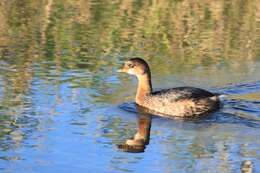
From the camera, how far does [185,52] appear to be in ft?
47.9

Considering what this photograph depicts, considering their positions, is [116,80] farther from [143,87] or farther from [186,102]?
[186,102]

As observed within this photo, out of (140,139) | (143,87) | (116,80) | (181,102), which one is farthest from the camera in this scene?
(116,80)

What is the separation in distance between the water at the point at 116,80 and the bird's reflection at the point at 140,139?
0.07m

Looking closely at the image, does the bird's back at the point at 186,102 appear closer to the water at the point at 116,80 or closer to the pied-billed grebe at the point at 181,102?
the pied-billed grebe at the point at 181,102

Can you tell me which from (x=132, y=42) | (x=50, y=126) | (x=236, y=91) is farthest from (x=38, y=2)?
(x=50, y=126)

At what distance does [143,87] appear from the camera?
39.4 ft

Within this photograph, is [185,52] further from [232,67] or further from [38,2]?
[38,2]

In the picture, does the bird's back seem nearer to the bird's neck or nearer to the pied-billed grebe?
the pied-billed grebe

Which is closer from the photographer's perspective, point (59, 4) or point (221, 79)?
point (221, 79)

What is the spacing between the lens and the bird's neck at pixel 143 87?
11867 millimetres

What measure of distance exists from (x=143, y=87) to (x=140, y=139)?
90.1 inches

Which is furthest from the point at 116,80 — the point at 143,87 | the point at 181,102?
the point at 181,102

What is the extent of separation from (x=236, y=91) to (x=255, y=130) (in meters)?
2.18

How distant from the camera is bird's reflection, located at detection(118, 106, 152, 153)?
946cm
